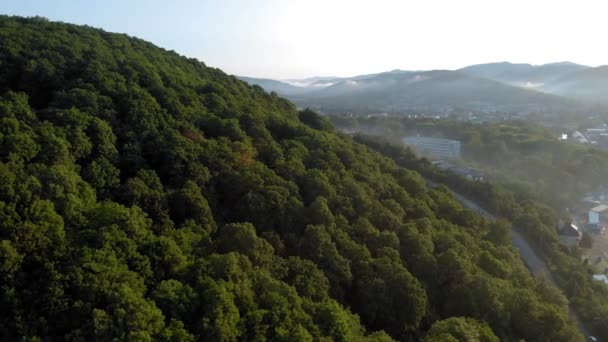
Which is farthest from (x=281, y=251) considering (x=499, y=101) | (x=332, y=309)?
(x=499, y=101)

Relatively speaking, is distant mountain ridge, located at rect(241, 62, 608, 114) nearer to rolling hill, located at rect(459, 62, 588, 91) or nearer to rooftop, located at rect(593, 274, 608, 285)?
rolling hill, located at rect(459, 62, 588, 91)

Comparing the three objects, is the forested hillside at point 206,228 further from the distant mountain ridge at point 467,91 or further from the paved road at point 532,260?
the distant mountain ridge at point 467,91

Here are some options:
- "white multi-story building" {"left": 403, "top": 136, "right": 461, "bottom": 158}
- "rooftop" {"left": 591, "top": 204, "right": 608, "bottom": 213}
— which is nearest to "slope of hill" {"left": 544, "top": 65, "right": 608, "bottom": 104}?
"white multi-story building" {"left": 403, "top": 136, "right": 461, "bottom": 158}

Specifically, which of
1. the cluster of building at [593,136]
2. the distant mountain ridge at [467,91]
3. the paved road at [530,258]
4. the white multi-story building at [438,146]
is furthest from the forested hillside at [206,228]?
the distant mountain ridge at [467,91]

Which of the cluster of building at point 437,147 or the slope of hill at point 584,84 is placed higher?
the slope of hill at point 584,84

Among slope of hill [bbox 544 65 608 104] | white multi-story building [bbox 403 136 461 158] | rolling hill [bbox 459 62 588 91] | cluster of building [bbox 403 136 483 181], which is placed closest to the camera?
cluster of building [bbox 403 136 483 181]

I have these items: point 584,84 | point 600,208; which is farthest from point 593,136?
point 584,84

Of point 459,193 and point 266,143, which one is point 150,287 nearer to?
point 266,143
